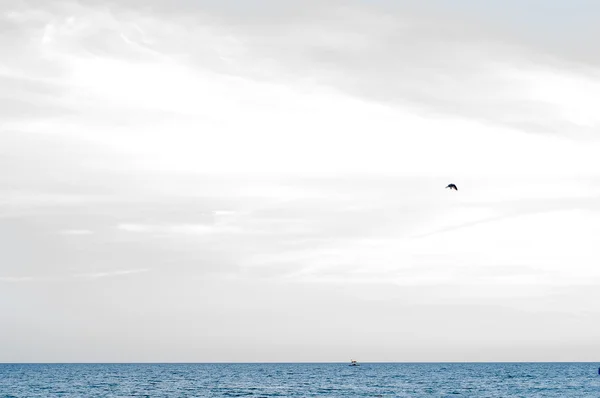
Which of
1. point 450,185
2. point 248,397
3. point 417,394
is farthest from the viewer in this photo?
point 417,394

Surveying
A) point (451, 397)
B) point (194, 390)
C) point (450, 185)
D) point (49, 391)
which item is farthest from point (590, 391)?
point (49, 391)

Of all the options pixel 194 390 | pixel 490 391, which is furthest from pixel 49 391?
pixel 490 391

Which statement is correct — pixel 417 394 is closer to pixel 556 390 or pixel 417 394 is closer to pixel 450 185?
pixel 556 390

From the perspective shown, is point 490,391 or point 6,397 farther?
point 490,391

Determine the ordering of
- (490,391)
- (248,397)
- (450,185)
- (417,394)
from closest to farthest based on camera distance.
A: (450,185)
(248,397)
(417,394)
(490,391)

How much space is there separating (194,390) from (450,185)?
97644 mm

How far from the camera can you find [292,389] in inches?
6255

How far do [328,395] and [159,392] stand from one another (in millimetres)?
36007

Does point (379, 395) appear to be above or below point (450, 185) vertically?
below

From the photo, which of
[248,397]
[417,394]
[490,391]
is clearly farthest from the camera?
[490,391]

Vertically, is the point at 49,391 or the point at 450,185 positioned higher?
the point at 450,185

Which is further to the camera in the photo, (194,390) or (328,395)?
(194,390)

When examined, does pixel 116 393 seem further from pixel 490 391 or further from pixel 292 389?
pixel 490 391

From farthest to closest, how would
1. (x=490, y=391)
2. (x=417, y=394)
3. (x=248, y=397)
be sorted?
(x=490, y=391) < (x=417, y=394) < (x=248, y=397)
